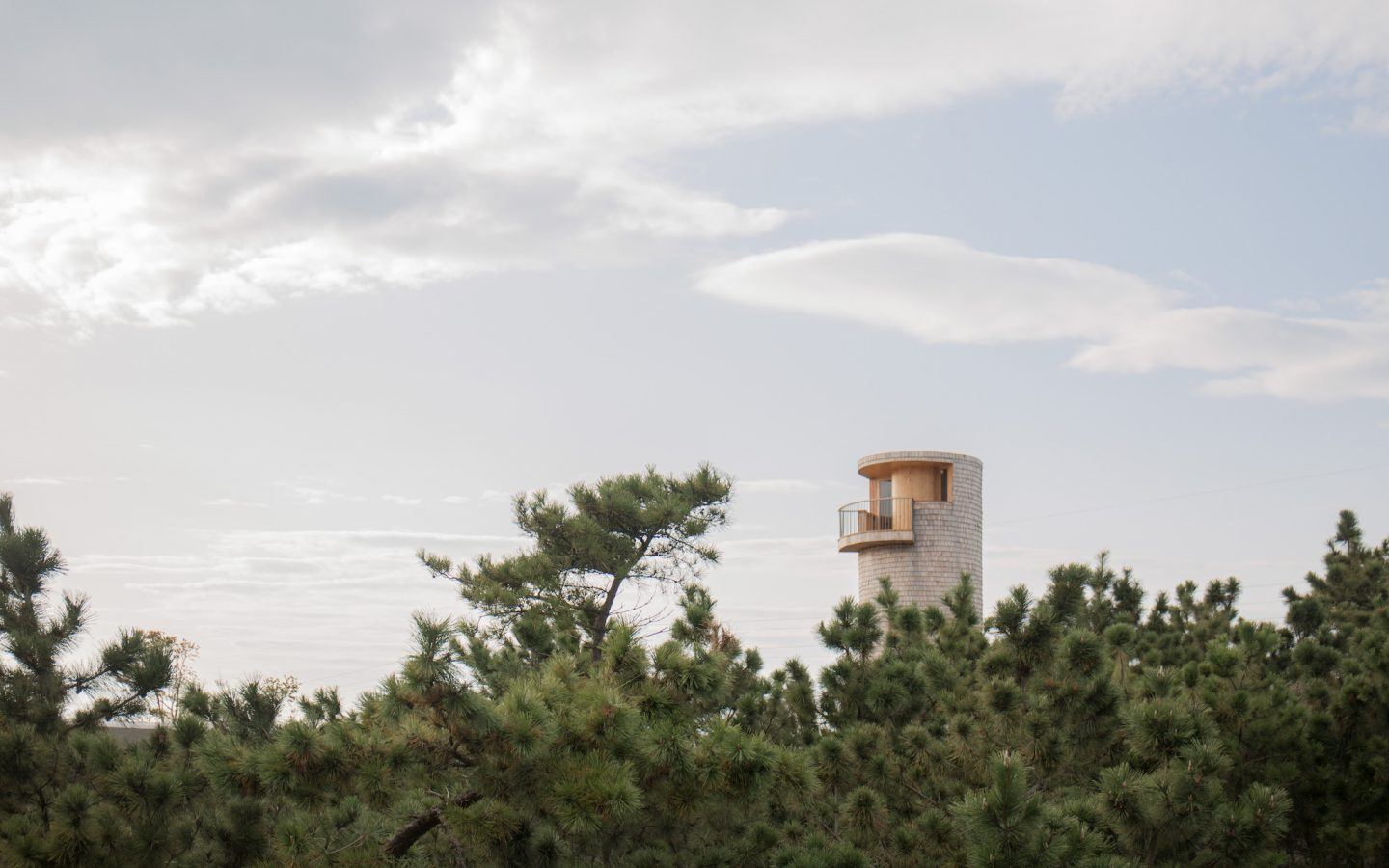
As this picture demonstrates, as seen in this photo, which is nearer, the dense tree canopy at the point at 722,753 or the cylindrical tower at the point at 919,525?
the dense tree canopy at the point at 722,753

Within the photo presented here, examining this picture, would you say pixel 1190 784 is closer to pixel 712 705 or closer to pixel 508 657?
pixel 712 705

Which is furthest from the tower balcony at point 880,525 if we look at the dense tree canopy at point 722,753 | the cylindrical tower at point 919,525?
the dense tree canopy at point 722,753

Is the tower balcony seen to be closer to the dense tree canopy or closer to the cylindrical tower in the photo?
the cylindrical tower

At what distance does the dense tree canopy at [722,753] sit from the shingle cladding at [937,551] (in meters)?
10.6

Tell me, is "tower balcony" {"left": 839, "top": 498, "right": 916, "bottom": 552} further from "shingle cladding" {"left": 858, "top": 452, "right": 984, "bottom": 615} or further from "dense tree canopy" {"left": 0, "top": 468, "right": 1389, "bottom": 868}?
"dense tree canopy" {"left": 0, "top": 468, "right": 1389, "bottom": 868}

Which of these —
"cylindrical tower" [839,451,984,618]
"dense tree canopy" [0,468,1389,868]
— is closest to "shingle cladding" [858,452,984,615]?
"cylindrical tower" [839,451,984,618]

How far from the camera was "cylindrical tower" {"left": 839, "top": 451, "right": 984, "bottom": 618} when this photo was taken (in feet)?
73.4

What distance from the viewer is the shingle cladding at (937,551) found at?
73.2ft

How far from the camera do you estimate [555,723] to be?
548 centimetres

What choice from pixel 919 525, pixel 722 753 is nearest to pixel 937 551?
pixel 919 525

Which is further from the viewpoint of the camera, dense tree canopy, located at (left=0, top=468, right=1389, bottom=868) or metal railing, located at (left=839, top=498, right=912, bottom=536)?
metal railing, located at (left=839, top=498, right=912, bottom=536)

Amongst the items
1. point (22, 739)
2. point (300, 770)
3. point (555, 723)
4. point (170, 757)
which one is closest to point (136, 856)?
point (170, 757)

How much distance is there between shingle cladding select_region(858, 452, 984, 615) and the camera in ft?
73.2

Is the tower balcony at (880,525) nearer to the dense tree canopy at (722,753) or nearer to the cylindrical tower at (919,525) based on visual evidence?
the cylindrical tower at (919,525)
